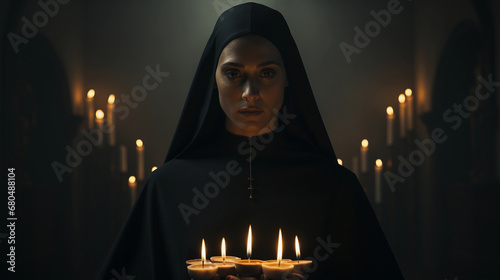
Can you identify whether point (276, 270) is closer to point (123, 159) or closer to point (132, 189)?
point (132, 189)

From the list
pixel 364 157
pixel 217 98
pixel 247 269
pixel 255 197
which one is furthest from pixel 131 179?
pixel 247 269

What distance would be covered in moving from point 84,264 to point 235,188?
215 centimetres

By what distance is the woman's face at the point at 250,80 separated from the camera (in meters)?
2.60

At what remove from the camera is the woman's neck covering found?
106 inches

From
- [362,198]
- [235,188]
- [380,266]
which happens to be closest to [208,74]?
[235,188]

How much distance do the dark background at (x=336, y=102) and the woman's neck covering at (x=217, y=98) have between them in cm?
170

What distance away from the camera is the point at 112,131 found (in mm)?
4352

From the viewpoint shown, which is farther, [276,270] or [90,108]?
[90,108]

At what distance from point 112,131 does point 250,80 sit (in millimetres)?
2087

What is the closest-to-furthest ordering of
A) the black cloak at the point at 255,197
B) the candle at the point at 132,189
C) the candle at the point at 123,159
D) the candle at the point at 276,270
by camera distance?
1. the candle at the point at 276,270
2. the black cloak at the point at 255,197
3. the candle at the point at 132,189
4. the candle at the point at 123,159

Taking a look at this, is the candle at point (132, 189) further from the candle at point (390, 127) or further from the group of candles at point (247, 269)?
the group of candles at point (247, 269)

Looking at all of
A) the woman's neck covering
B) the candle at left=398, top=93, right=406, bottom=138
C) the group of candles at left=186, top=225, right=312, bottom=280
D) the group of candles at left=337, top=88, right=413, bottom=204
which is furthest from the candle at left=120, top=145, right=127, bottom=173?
the group of candles at left=186, top=225, right=312, bottom=280

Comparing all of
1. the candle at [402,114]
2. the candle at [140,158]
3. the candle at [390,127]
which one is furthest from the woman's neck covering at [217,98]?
the candle at [402,114]

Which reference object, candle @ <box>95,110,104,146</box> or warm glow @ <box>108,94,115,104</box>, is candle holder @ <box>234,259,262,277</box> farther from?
warm glow @ <box>108,94,115,104</box>
